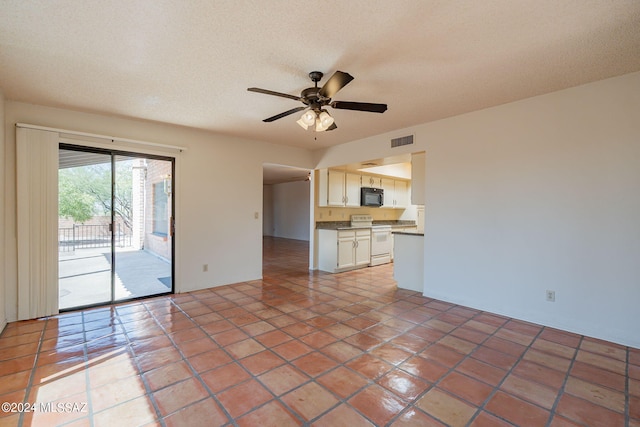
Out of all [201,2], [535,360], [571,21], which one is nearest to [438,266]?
[535,360]

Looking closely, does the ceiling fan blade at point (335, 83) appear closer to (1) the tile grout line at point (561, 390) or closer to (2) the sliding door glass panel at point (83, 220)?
(1) the tile grout line at point (561, 390)

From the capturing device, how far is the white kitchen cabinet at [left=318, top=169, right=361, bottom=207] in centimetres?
580

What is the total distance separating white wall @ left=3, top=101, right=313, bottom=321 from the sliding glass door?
241mm

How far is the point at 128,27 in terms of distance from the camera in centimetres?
196

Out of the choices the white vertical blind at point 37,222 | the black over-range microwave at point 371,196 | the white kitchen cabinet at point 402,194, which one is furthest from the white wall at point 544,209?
the white vertical blind at point 37,222

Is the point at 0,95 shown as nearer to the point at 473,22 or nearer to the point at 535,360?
the point at 473,22

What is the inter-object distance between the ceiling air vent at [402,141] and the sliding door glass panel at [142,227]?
11.6 feet

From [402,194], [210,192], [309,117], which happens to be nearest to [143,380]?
[309,117]

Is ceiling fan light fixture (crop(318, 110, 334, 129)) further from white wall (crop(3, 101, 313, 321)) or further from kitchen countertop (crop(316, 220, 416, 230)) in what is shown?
kitchen countertop (crop(316, 220, 416, 230))

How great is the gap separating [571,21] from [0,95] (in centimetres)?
518

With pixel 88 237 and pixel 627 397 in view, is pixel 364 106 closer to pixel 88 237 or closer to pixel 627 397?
pixel 627 397

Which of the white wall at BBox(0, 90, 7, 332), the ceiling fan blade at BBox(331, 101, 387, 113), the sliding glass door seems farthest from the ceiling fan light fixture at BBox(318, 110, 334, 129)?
the white wall at BBox(0, 90, 7, 332)

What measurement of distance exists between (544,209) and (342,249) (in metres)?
3.37

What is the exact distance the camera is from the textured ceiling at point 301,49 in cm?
179
